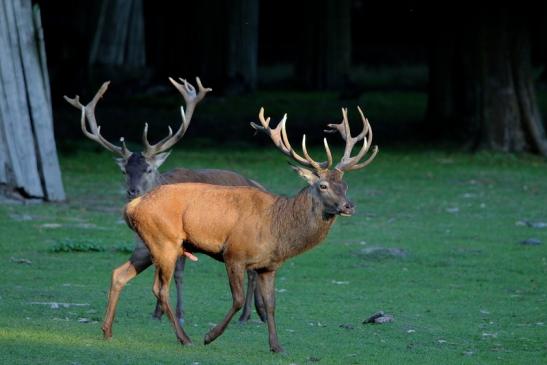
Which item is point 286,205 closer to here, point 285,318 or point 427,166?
point 285,318

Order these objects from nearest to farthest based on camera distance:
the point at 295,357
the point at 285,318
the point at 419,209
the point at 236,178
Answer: the point at 295,357, the point at 285,318, the point at 236,178, the point at 419,209

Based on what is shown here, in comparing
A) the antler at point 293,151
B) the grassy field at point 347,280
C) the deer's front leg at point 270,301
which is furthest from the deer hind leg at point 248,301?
the deer's front leg at point 270,301

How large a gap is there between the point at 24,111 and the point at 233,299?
950 centimetres

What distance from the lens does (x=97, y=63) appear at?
34.9 metres

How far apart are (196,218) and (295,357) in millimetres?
1231

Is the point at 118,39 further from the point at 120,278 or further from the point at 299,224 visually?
the point at 299,224

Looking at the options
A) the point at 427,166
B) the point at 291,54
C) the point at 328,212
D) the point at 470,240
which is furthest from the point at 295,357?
the point at 291,54

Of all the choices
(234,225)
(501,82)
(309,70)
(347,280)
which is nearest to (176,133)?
(347,280)

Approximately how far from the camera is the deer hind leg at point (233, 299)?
927cm

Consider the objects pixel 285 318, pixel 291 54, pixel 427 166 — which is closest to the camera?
pixel 285 318

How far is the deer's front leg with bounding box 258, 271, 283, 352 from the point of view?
366 inches

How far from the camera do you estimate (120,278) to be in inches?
388

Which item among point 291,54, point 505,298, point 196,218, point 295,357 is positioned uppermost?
point 196,218

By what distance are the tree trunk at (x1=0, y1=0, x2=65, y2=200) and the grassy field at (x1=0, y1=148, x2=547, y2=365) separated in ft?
1.46
